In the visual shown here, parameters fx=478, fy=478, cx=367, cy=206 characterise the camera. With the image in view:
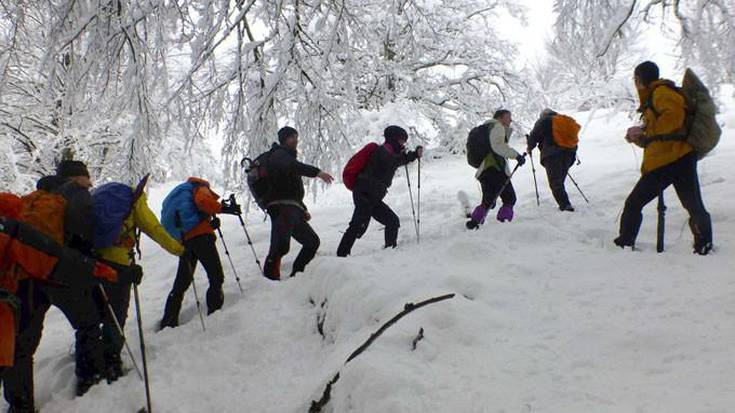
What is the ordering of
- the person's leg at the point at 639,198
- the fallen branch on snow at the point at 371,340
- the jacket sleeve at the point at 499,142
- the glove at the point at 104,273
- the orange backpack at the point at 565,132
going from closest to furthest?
the fallen branch on snow at the point at 371,340 < the glove at the point at 104,273 < the person's leg at the point at 639,198 < the jacket sleeve at the point at 499,142 < the orange backpack at the point at 565,132

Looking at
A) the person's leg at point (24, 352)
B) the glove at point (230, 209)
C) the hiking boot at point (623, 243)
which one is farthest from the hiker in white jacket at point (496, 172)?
the person's leg at point (24, 352)

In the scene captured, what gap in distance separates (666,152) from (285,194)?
3611mm

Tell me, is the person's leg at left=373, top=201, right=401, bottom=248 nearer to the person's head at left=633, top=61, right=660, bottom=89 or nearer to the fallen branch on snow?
the fallen branch on snow

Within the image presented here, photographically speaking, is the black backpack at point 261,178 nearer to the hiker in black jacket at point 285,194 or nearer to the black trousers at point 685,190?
the hiker in black jacket at point 285,194

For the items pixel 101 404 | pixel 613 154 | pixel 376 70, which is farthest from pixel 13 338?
pixel 613 154

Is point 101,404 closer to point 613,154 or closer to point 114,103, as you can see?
point 114,103

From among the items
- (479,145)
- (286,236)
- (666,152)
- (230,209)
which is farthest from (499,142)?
(230,209)

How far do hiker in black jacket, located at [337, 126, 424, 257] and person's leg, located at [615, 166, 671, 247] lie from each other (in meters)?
2.43

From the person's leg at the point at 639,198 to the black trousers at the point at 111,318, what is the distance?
13.9 feet

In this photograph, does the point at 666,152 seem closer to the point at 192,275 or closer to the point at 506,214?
the point at 506,214

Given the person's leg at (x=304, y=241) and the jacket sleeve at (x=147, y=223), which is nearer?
the jacket sleeve at (x=147, y=223)

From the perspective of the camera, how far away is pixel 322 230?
29.1 feet

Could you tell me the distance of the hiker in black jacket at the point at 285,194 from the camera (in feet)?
16.7

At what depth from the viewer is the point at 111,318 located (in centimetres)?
381
